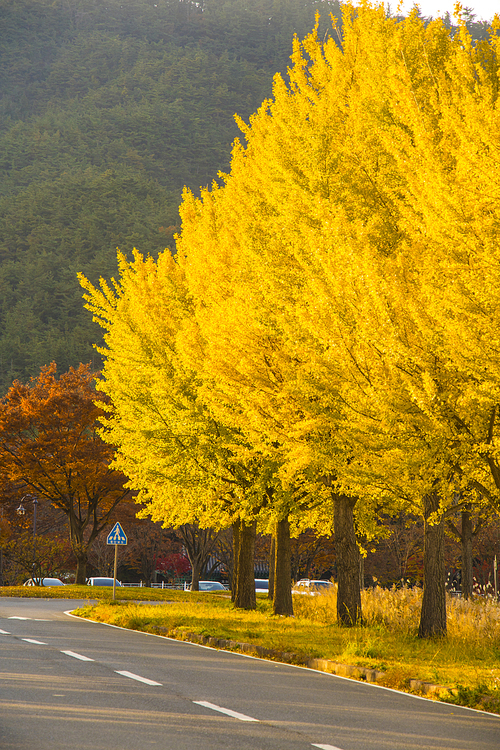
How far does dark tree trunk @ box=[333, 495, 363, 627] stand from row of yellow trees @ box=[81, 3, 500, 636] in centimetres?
5

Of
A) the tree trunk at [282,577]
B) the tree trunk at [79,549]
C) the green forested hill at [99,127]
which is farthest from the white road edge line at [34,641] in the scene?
the green forested hill at [99,127]

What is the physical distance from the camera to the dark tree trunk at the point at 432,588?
13.6 metres

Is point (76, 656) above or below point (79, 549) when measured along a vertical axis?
above

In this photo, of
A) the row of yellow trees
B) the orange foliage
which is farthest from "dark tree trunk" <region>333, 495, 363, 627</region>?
the orange foliage

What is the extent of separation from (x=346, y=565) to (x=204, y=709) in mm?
8873

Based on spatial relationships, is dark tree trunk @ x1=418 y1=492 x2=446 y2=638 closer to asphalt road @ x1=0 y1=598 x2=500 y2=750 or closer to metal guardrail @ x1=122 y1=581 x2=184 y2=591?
asphalt road @ x1=0 y1=598 x2=500 y2=750

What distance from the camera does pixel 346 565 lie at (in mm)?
16281

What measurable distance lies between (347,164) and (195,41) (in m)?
159

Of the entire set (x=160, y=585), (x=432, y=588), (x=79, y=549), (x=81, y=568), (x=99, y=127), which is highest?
(x=99, y=127)

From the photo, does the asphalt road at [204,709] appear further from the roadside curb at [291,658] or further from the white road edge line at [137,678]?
the roadside curb at [291,658]

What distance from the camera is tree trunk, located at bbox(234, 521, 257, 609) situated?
21.7m

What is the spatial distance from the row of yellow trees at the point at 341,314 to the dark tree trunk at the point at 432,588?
33 millimetres

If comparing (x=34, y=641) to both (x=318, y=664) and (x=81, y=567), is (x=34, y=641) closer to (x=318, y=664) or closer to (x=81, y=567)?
(x=318, y=664)

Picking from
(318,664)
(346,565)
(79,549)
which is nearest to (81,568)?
(79,549)
